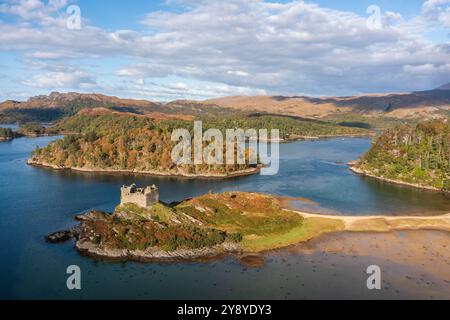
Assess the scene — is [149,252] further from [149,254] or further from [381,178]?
[381,178]

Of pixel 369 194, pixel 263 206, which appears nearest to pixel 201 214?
pixel 263 206

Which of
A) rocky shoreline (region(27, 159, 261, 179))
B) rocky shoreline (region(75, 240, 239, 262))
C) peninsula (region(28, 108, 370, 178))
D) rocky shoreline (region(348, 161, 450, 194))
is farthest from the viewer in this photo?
peninsula (region(28, 108, 370, 178))

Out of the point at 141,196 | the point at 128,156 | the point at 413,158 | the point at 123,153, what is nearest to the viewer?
the point at 141,196

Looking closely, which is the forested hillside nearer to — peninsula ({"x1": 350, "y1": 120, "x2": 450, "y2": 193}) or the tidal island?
peninsula ({"x1": 350, "y1": 120, "x2": 450, "y2": 193})

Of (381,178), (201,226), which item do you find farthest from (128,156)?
(381,178)

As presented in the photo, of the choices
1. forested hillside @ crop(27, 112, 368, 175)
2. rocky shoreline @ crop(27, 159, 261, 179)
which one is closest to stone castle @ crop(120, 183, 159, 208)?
rocky shoreline @ crop(27, 159, 261, 179)

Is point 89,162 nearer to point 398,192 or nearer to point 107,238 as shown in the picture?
point 107,238
